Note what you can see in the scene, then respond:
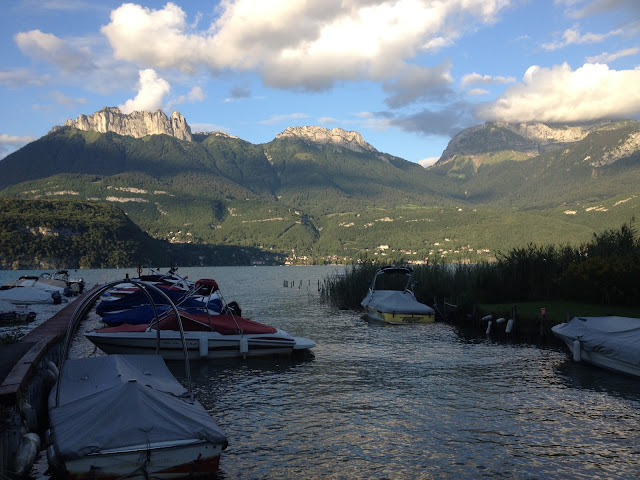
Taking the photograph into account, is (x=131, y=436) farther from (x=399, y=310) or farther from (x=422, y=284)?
(x=422, y=284)

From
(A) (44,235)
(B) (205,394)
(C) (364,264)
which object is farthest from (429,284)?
(A) (44,235)

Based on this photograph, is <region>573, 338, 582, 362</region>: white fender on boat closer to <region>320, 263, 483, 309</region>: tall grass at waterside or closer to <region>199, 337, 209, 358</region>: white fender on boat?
<region>320, 263, 483, 309</region>: tall grass at waterside

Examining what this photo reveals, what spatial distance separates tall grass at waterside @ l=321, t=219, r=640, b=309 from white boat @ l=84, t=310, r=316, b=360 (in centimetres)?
1703

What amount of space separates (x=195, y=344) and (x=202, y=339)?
1.29ft

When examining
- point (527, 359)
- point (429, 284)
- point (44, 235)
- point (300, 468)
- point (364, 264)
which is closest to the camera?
point (300, 468)

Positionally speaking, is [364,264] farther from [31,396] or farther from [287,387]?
[31,396]

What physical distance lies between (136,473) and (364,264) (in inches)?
1715

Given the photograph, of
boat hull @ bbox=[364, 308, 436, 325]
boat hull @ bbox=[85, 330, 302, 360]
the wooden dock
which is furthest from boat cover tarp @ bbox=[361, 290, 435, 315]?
the wooden dock

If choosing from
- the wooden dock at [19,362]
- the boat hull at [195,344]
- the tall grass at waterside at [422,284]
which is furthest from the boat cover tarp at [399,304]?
the wooden dock at [19,362]

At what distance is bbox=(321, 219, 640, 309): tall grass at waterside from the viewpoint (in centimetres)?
3209

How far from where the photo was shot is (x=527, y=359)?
79.9ft

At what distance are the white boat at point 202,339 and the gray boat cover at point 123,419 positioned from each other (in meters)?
10.6

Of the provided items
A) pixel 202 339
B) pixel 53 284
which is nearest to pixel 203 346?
pixel 202 339

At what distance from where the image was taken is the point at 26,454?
36.7 ft
